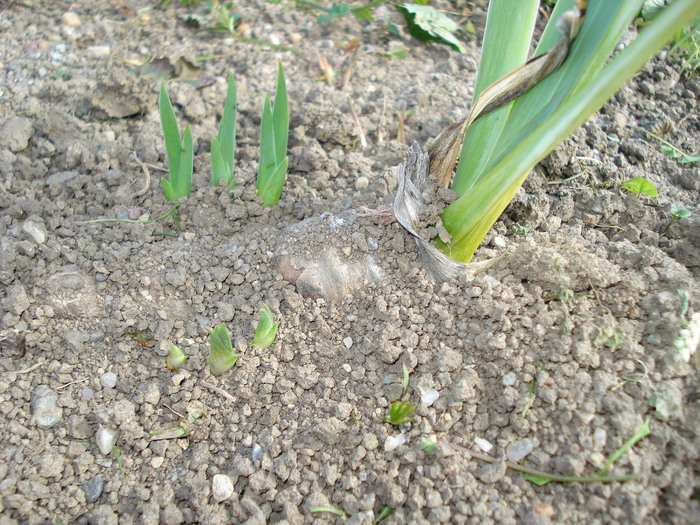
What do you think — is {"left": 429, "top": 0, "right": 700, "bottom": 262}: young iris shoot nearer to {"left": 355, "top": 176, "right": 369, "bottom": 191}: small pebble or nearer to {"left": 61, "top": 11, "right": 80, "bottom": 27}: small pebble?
{"left": 355, "top": 176, "right": 369, "bottom": 191}: small pebble

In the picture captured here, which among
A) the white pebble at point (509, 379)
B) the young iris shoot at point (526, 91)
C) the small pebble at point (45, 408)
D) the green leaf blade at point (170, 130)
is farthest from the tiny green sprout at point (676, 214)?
the small pebble at point (45, 408)

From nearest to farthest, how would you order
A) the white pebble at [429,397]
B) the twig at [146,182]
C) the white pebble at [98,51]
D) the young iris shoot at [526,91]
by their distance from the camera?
the young iris shoot at [526,91] < the white pebble at [429,397] < the twig at [146,182] < the white pebble at [98,51]

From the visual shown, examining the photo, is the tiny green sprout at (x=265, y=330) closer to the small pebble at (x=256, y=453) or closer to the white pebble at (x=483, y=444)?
the small pebble at (x=256, y=453)

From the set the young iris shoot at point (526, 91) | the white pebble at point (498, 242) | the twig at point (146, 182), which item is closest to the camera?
the young iris shoot at point (526, 91)

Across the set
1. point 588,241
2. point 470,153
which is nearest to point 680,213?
point 588,241

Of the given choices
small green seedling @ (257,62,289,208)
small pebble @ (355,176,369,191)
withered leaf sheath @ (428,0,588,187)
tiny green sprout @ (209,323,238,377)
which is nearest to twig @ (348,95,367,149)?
small pebble @ (355,176,369,191)

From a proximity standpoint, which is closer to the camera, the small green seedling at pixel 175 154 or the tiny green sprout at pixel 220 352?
the tiny green sprout at pixel 220 352

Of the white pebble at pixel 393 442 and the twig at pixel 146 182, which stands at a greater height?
the white pebble at pixel 393 442
